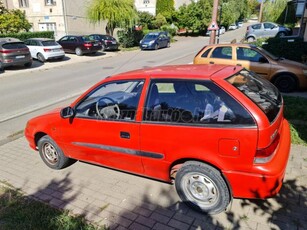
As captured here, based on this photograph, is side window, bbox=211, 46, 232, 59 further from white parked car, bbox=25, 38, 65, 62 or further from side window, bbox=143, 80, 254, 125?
white parked car, bbox=25, 38, 65, 62

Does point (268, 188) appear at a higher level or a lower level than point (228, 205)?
higher

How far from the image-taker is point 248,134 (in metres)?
2.79

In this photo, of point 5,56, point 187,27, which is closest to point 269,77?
point 5,56

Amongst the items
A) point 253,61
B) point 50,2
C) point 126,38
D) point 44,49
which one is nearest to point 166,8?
point 126,38

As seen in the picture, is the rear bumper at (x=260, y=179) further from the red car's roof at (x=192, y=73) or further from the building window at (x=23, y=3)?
the building window at (x=23, y=3)

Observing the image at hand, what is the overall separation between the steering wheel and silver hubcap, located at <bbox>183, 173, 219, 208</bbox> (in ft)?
4.16

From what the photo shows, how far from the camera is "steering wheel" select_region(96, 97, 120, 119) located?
3688mm

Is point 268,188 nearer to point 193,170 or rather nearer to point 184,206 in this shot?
point 193,170

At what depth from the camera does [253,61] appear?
8641 millimetres

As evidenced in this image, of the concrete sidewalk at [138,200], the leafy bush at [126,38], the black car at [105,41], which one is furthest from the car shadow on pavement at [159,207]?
the leafy bush at [126,38]

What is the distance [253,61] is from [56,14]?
86.4 ft

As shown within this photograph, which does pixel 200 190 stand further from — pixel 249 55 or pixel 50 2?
pixel 50 2

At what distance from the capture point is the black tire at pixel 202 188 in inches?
122

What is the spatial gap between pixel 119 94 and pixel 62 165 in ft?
5.31
